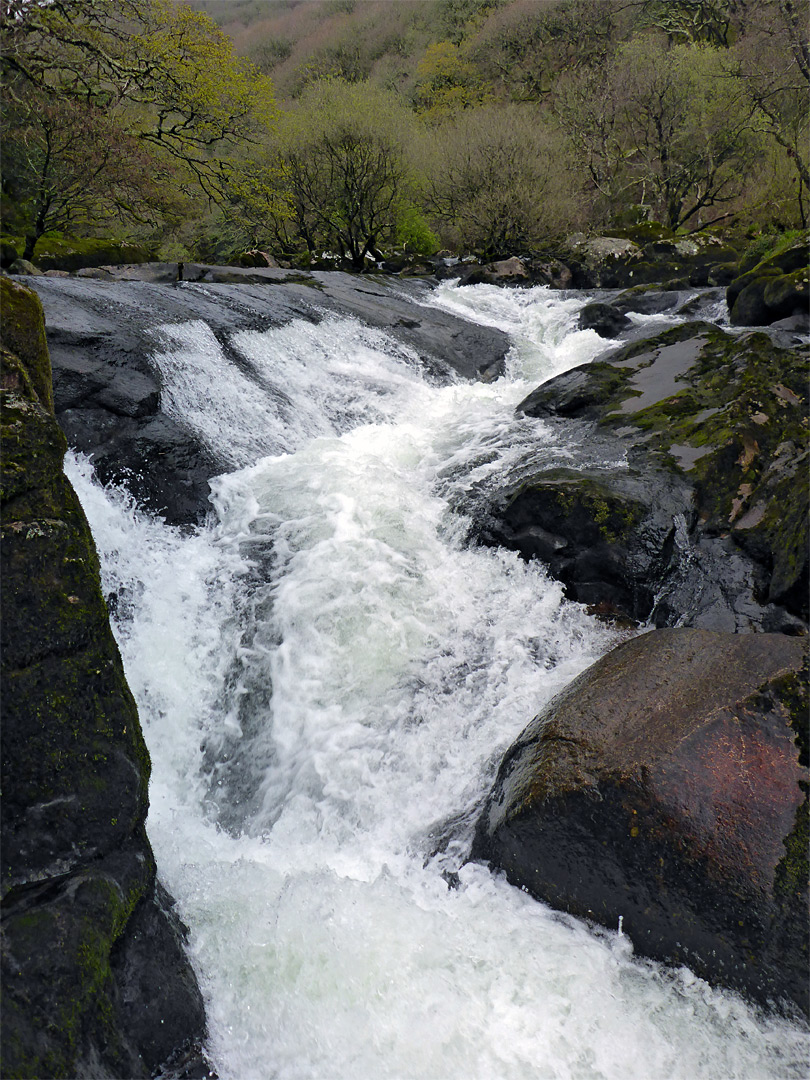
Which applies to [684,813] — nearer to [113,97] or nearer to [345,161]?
[113,97]

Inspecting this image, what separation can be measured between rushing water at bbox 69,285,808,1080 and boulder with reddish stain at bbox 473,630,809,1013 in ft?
0.45

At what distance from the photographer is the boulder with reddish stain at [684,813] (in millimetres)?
2414

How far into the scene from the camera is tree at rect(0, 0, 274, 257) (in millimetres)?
8008

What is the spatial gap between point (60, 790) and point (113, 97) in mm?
11459

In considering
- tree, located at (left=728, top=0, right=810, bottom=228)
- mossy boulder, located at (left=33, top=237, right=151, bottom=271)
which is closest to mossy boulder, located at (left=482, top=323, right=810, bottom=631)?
mossy boulder, located at (left=33, top=237, right=151, bottom=271)

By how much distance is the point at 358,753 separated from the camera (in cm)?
363

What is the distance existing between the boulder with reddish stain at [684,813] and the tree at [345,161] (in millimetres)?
16704

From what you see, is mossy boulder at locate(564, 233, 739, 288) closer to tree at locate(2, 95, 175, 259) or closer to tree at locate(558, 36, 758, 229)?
tree at locate(558, 36, 758, 229)

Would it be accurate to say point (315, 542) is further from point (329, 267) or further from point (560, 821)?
point (329, 267)

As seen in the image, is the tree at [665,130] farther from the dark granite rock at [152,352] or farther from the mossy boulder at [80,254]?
the mossy boulder at [80,254]

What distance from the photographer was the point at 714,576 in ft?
14.1

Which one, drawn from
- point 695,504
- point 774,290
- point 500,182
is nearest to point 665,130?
point 500,182

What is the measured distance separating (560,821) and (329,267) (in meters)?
18.2

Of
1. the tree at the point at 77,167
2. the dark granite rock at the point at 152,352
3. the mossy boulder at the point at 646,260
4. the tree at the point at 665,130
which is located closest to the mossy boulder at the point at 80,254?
the tree at the point at 77,167
